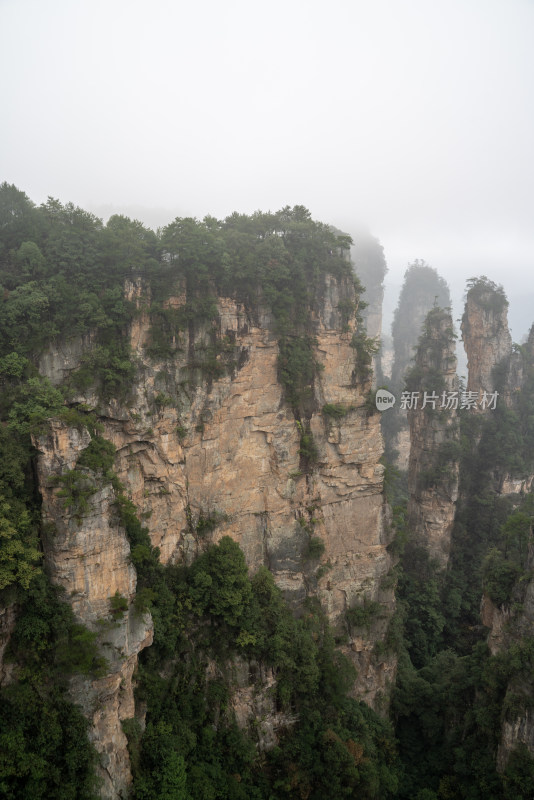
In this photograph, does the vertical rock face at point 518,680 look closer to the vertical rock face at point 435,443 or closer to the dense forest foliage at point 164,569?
the dense forest foliage at point 164,569

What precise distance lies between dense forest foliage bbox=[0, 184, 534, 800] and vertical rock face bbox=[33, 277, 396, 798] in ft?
1.62

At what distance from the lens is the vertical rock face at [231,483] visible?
13.4m

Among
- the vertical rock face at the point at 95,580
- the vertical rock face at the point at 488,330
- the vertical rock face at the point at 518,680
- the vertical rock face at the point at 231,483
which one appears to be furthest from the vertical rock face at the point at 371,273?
the vertical rock face at the point at 95,580

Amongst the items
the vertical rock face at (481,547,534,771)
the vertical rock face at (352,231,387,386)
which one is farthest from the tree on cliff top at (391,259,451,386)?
the vertical rock face at (481,547,534,771)

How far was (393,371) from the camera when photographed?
58375 mm

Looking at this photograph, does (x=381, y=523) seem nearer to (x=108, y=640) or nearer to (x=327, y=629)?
(x=327, y=629)

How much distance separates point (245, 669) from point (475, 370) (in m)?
27.3

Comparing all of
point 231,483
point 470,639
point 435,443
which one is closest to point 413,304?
point 435,443

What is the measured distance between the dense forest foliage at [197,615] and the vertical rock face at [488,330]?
15.2 m

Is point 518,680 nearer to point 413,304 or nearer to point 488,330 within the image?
point 488,330

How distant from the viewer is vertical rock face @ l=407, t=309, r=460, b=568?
1153 inches

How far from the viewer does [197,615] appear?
1703 cm

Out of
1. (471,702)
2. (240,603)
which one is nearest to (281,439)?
(240,603)

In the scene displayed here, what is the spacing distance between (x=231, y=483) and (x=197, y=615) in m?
5.16
